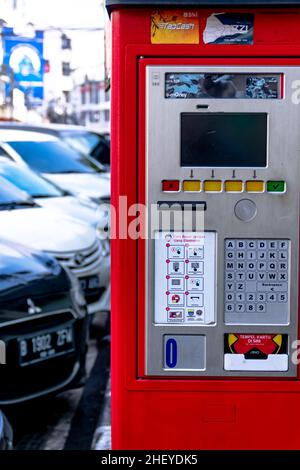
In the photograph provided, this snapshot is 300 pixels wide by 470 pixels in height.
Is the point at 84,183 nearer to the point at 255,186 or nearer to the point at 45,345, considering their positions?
the point at 45,345

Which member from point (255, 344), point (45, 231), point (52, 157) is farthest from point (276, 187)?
point (52, 157)

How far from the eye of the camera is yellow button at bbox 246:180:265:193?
8.86ft

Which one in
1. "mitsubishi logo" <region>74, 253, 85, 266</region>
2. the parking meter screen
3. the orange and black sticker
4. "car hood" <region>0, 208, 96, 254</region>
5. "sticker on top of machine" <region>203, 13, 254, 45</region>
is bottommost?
"mitsubishi logo" <region>74, 253, 85, 266</region>

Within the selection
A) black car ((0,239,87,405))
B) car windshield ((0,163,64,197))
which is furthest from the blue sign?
Answer: black car ((0,239,87,405))

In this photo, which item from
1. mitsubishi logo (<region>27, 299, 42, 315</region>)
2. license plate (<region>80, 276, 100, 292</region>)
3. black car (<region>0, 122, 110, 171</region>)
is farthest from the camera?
black car (<region>0, 122, 110, 171</region>)

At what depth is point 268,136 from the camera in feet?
8.79

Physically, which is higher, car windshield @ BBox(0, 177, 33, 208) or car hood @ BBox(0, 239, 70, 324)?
car windshield @ BBox(0, 177, 33, 208)

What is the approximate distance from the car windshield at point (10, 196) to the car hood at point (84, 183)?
2420mm

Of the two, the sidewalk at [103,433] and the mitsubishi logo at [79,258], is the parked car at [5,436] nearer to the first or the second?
the sidewalk at [103,433]

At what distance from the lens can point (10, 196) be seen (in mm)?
6027

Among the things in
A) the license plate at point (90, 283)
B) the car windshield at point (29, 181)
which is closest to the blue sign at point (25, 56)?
the car windshield at point (29, 181)

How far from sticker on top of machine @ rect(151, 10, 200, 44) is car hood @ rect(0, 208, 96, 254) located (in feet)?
8.96

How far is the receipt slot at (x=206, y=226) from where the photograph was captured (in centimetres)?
266

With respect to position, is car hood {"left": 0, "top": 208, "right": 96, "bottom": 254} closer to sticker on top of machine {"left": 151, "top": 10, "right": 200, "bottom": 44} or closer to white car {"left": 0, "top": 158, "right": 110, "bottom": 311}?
white car {"left": 0, "top": 158, "right": 110, "bottom": 311}
